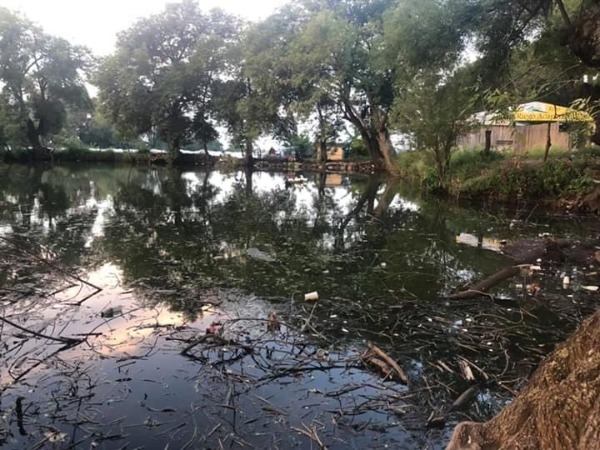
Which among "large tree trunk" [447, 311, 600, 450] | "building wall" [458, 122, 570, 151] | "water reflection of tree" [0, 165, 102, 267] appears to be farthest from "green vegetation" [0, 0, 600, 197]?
"water reflection of tree" [0, 165, 102, 267]

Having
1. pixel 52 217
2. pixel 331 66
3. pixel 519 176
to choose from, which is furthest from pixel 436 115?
pixel 331 66

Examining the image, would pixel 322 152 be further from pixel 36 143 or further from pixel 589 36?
pixel 589 36

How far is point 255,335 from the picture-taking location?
4.69 m

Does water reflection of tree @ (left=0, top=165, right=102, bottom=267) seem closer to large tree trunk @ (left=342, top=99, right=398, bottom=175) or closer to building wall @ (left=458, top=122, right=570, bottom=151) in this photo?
building wall @ (left=458, top=122, right=570, bottom=151)

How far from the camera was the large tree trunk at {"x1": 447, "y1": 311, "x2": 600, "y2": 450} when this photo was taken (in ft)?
6.07

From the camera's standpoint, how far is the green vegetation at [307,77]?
12.9 meters

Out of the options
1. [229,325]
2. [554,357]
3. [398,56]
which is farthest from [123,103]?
[554,357]

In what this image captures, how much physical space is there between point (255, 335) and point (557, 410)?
3148 mm

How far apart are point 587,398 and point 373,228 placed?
9520 mm

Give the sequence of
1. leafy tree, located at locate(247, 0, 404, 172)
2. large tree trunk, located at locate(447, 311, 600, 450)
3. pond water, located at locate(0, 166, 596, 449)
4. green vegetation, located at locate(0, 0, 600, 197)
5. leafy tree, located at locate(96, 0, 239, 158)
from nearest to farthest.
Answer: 1. large tree trunk, located at locate(447, 311, 600, 450)
2. pond water, located at locate(0, 166, 596, 449)
3. green vegetation, located at locate(0, 0, 600, 197)
4. leafy tree, located at locate(247, 0, 404, 172)
5. leafy tree, located at locate(96, 0, 239, 158)

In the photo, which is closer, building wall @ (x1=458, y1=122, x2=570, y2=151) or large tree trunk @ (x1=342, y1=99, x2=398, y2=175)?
building wall @ (x1=458, y1=122, x2=570, y2=151)

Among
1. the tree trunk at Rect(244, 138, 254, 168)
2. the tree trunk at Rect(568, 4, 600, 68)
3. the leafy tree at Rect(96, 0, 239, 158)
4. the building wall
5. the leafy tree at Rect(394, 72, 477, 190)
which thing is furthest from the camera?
the tree trunk at Rect(244, 138, 254, 168)

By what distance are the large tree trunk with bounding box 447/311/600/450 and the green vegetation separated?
7.53 meters

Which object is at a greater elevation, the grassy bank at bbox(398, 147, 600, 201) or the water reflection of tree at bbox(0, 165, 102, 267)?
the grassy bank at bbox(398, 147, 600, 201)
